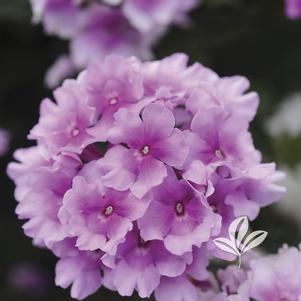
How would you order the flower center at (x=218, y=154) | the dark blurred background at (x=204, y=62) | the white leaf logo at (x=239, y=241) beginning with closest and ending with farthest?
the white leaf logo at (x=239, y=241), the flower center at (x=218, y=154), the dark blurred background at (x=204, y=62)

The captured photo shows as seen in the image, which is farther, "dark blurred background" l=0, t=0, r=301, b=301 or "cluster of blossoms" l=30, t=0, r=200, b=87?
"dark blurred background" l=0, t=0, r=301, b=301

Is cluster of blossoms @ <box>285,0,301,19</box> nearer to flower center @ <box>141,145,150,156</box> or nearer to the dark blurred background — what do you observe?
the dark blurred background

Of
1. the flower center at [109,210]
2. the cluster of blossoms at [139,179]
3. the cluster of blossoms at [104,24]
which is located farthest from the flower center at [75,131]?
the cluster of blossoms at [104,24]

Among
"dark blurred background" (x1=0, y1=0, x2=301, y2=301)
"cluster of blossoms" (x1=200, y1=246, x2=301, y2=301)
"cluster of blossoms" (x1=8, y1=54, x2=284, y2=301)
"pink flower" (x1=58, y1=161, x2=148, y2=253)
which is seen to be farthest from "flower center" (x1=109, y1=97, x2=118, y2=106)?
"dark blurred background" (x1=0, y1=0, x2=301, y2=301)

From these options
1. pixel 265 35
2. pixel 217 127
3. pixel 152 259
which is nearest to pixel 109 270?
pixel 152 259

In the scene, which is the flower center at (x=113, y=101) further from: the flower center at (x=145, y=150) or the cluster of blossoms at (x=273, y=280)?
the cluster of blossoms at (x=273, y=280)

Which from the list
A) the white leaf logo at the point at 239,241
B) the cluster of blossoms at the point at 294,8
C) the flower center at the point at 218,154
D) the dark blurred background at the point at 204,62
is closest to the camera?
the white leaf logo at the point at 239,241

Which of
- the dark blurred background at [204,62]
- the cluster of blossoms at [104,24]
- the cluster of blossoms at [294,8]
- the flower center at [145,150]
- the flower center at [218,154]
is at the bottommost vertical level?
the dark blurred background at [204,62]
